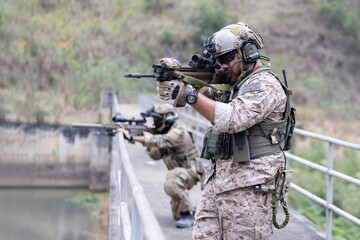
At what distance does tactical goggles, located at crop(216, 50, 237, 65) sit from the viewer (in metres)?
3.43

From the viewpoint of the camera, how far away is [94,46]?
1432 inches

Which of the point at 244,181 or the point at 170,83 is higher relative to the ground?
the point at 170,83

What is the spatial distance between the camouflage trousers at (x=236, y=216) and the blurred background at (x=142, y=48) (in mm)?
25419

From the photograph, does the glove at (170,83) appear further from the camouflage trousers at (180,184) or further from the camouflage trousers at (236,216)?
the camouflage trousers at (180,184)

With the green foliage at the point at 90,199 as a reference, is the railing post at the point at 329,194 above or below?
above

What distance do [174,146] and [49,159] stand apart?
66.0 feet

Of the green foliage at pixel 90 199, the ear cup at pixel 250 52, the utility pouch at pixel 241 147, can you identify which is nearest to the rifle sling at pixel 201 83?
the ear cup at pixel 250 52

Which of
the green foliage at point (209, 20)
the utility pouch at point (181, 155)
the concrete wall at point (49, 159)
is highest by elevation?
the green foliage at point (209, 20)

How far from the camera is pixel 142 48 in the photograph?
37.0 meters

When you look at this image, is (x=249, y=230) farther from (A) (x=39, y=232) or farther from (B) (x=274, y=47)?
(B) (x=274, y=47)

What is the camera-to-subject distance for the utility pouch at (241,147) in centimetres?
332

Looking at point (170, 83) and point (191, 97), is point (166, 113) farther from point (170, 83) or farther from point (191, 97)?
point (191, 97)

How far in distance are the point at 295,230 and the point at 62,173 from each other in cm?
2033

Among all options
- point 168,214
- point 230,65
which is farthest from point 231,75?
point 168,214
